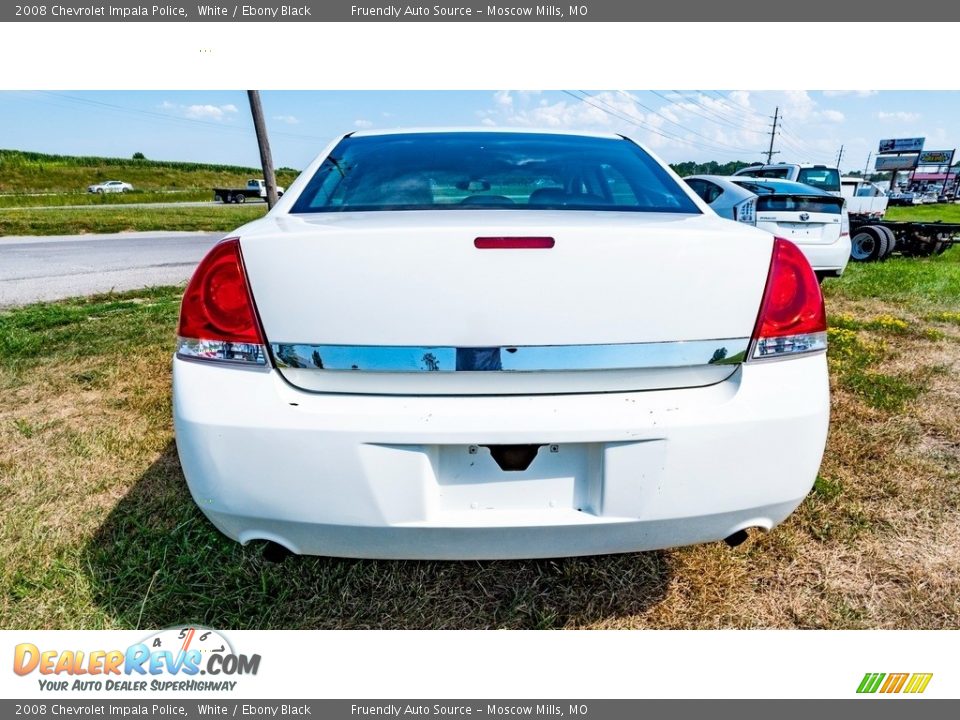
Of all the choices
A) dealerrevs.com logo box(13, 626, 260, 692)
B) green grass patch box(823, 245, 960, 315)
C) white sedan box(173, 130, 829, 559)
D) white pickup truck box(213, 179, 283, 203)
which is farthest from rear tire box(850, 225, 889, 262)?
white pickup truck box(213, 179, 283, 203)

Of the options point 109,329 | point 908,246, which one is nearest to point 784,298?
point 109,329

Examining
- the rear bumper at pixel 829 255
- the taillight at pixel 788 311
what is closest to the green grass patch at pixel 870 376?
the taillight at pixel 788 311

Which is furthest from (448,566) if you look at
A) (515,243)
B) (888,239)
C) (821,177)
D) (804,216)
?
(821,177)

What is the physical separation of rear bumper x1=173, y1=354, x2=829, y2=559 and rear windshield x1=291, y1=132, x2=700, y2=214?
23.9 inches

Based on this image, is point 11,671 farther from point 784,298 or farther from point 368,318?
point 784,298

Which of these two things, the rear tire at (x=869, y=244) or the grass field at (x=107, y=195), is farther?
the grass field at (x=107, y=195)

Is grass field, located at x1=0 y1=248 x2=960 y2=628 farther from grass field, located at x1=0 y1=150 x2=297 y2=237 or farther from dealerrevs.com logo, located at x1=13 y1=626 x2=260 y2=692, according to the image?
grass field, located at x1=0 y1=150 x2=297 y2=237

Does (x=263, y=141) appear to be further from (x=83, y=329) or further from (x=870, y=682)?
(x=870, y=682)

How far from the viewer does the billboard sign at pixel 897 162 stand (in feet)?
166

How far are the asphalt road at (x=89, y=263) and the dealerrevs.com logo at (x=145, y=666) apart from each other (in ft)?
19.2

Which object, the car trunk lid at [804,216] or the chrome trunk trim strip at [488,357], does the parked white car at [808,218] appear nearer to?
the car trunk lid at [804,216]

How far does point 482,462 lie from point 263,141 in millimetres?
8382

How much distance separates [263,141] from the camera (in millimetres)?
8156

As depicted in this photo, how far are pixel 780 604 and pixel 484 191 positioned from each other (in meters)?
1.71
